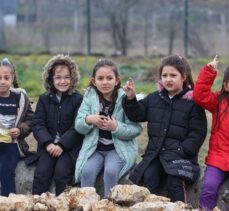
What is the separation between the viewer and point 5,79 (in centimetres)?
500

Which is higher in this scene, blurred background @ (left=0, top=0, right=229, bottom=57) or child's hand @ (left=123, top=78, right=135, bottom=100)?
blurred background @ (left=0, top=0, right=229, bottom=57)

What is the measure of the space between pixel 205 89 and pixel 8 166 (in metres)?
1.60

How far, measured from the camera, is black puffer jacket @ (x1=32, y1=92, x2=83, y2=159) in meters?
4.89

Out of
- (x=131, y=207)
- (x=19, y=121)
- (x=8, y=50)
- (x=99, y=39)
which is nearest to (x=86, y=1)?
(x=99, y=39)

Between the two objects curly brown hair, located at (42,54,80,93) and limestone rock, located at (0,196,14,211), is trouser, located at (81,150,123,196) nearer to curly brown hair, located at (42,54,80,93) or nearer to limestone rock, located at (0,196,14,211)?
curly brown hair, located at (42,54,80,93)

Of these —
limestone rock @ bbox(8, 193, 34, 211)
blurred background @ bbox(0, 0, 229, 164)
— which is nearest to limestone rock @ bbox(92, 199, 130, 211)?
limestone rock @ bbox(8, 193, 34, 211)

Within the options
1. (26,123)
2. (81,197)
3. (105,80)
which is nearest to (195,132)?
(105,80)

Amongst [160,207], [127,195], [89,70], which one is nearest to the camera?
[160,207]

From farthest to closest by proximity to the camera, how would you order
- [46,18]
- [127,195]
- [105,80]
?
[46,18], [105,80], [127,195]

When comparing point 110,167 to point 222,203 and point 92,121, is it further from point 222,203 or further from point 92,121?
point 222,203

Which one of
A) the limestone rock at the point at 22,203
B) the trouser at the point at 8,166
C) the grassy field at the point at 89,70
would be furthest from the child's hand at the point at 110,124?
the grassy field at the point at 89,70

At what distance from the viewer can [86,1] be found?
16156 millimetres

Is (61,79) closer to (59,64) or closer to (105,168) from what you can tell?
(59,64)

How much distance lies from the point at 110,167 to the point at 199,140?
0.65 meters
